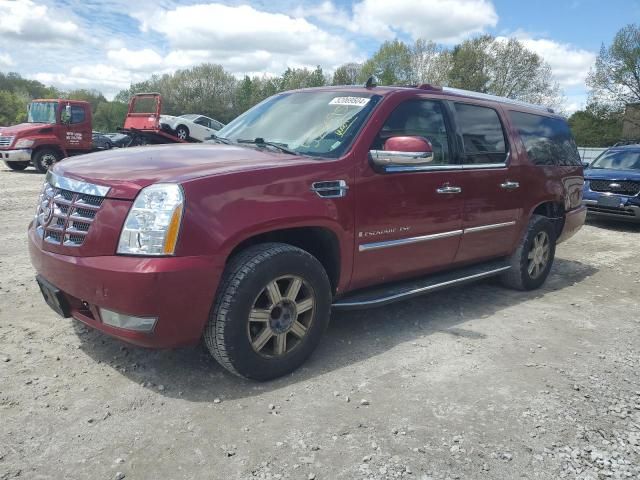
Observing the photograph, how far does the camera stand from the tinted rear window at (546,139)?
5141 millimetres

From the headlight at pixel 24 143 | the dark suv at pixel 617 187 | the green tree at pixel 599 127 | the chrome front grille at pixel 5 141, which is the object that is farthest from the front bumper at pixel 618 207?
the green tree at pixel 599 127

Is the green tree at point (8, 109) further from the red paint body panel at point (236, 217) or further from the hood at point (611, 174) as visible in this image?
the red paint body panel at point (236, 217)

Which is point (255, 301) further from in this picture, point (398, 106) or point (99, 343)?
point (398, 106)

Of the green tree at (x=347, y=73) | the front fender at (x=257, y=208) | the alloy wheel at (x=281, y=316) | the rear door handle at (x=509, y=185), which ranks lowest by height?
the alloy wheel at (x=281, y=316)

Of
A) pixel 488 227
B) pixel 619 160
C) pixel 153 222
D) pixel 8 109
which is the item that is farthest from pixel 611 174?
pixel 8 109

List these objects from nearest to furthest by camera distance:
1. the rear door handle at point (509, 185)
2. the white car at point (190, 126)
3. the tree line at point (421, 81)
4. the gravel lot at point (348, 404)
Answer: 1. the gravel lot at point (348, 404)
2. the rear door handle at point (509, 185)
3. the white car at point (190, 126)
4. the tree line at point (421, 81)

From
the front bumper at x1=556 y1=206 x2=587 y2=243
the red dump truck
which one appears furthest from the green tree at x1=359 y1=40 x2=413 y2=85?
the front bumper at x1=556 y1=206 x2=587 y2=243

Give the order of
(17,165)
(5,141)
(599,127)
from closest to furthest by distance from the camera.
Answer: (5,141)
(17,165)
(599,127)

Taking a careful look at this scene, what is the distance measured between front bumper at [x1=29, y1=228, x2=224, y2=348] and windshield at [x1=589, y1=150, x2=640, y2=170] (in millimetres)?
10755

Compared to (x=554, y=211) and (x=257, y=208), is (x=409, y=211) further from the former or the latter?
(x=554, y=211)

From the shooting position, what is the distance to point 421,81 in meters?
57.3

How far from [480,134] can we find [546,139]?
4.50 feet

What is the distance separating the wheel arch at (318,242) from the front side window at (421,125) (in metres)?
0.75

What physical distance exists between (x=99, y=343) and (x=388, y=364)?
2.01 m
